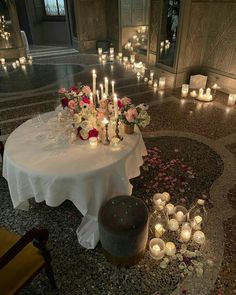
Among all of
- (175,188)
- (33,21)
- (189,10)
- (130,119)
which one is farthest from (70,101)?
(33,21)

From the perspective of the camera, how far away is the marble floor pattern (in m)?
2.55

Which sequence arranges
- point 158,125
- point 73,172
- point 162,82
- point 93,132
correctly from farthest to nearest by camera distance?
1. point 162,82
2. point 158,125
3. point 93,132
4. point 73,172

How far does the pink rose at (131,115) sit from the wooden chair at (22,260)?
1.48 m

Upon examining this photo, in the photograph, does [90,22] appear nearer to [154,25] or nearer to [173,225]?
[154,25]

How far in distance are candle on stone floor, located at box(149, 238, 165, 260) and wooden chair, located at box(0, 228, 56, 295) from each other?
105 cm

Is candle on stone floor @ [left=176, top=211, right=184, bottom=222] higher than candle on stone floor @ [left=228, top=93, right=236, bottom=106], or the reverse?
candle on stone floor @ [left=228, top=93, right=236, bottom=106]

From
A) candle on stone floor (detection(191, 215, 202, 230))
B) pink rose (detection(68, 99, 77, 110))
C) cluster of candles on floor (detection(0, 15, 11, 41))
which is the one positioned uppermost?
cluster of candles on floor (detection(0, 15, 11, 41))

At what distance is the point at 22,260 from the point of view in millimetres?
1957

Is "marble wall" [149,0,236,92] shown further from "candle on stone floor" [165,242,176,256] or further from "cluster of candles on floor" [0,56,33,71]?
"cluster of candles on floor" [0,56,33,71]

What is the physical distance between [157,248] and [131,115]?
1.44 metres

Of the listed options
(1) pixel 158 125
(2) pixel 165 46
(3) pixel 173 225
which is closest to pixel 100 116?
(3) pixel 173 225

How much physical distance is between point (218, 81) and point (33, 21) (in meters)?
10.6

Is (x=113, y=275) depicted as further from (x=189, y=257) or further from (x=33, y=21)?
(x=33, y=21)

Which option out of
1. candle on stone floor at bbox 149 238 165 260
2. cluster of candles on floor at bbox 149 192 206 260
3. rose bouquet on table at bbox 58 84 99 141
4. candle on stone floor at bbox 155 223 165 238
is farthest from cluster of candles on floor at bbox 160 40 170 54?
candle on stone floor at bbox 149 238 165 260
